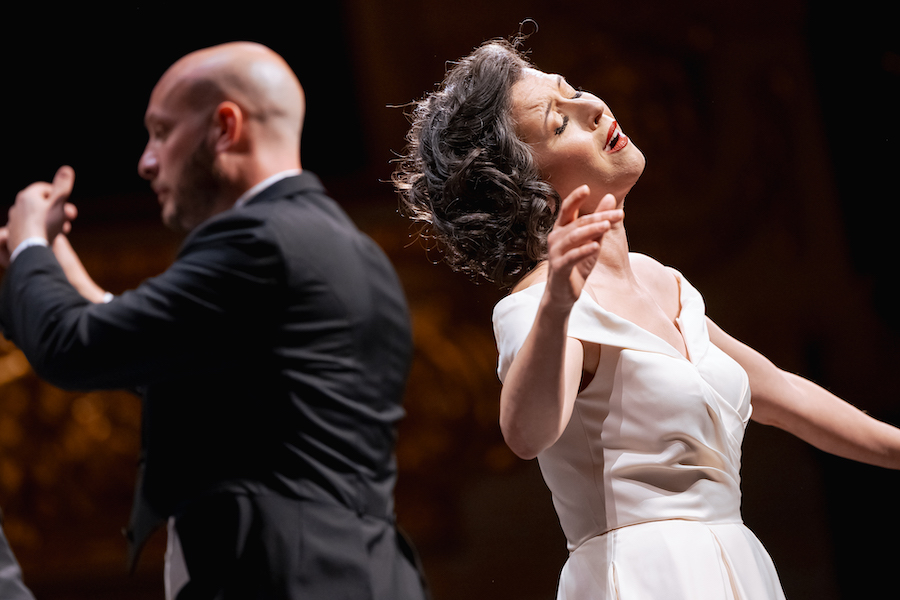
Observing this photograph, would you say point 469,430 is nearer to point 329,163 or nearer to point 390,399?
point 329,163

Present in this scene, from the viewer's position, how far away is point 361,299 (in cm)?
125

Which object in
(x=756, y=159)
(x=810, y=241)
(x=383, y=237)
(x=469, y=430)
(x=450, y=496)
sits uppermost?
(x=756, y=159)

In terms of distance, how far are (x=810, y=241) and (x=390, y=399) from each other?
7.39ft

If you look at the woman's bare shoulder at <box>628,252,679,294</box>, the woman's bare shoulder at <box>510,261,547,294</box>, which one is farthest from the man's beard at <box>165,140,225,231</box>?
the woman's bare shoulder at <box>628,252,679,294</box>

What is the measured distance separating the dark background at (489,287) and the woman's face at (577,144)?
1734 mm

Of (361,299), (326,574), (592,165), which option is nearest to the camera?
(326,574)

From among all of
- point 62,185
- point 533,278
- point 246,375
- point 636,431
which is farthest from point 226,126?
point 636,431

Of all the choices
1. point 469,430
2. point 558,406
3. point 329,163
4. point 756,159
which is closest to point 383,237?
point 329,163

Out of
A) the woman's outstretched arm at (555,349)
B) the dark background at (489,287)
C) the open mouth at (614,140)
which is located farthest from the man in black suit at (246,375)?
the dark background at (489,287)

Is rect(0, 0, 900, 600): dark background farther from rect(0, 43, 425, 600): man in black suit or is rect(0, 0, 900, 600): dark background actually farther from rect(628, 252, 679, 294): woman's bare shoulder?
rect(0, 43, 425, 600): man in black suit

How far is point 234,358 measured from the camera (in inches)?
45.5

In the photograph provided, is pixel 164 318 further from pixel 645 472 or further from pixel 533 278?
pixel 645 472

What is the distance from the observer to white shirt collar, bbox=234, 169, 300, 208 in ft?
4.18

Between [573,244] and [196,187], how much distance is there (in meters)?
0.58
